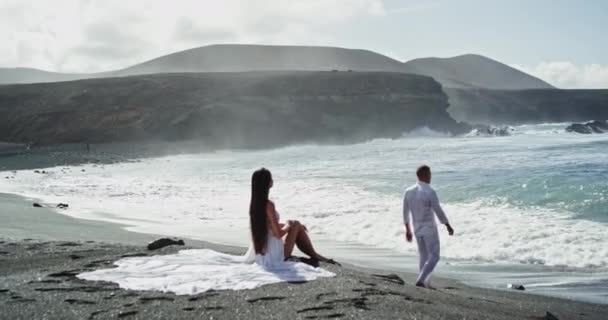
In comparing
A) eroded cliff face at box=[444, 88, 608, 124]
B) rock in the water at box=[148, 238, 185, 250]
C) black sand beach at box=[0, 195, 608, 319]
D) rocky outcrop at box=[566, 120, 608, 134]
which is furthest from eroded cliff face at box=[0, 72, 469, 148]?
black sand beach at box=[0, 195, 608, 319]

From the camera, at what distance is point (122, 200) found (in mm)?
20984

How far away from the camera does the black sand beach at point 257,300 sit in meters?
6.12

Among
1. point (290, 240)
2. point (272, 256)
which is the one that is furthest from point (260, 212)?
point (290, 240)

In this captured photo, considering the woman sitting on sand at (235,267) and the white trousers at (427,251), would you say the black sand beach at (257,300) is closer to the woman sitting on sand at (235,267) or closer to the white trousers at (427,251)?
the woman sitting on sand at (235,267)

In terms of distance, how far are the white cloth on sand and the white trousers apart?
4.49 ft

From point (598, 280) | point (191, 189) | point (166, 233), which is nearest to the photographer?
point (598, 280)

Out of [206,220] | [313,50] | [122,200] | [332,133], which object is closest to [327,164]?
[122,200]

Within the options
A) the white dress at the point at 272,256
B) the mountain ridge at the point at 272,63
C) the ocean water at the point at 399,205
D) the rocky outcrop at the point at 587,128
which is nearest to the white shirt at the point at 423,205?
the white dress at the point at 272,256

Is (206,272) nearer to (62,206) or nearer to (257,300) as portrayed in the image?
(257,300)

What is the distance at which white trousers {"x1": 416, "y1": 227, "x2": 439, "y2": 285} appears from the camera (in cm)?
837

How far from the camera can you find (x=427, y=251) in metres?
8.51

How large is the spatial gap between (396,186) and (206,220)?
775cm

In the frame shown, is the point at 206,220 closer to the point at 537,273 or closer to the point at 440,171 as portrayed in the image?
the point at 537,273

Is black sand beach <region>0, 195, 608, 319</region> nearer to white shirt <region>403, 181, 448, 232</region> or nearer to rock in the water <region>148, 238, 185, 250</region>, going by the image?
rock in the water <region>148, 238, 185, 250</region>
